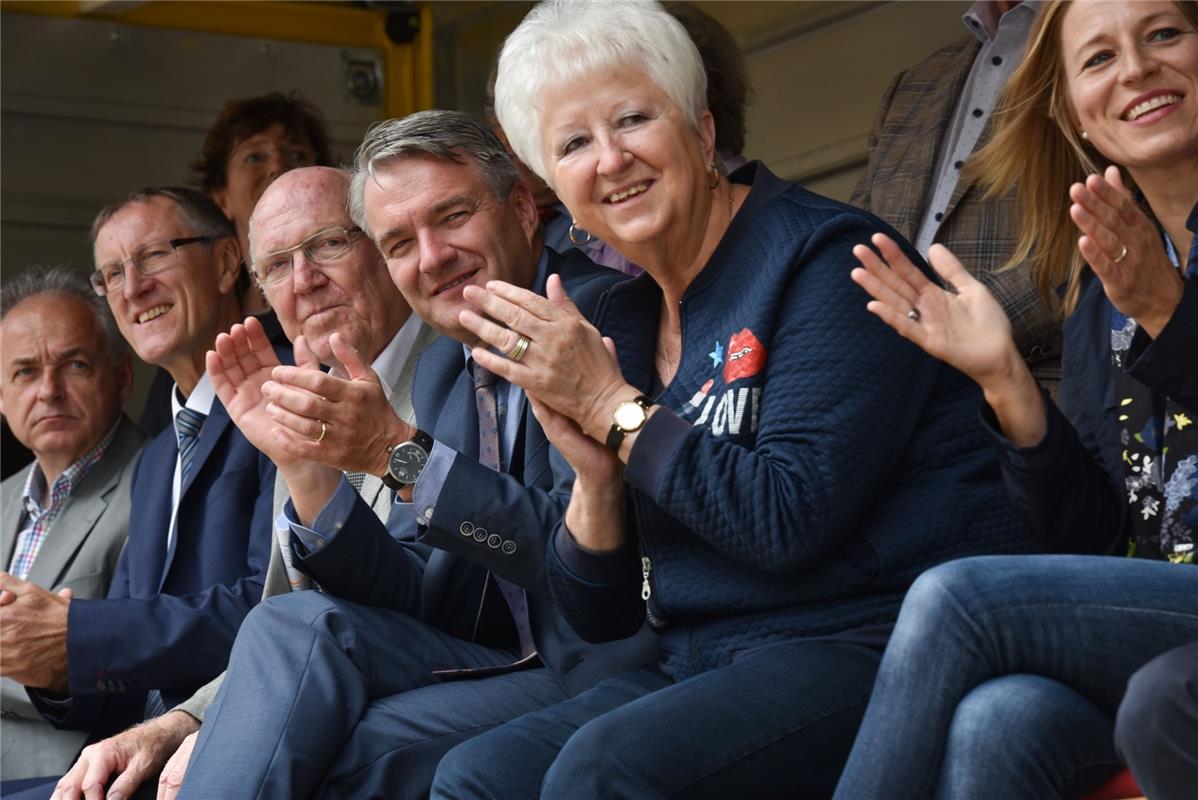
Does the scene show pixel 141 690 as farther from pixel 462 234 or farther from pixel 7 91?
pixel 7 91

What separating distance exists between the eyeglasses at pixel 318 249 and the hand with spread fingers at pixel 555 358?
108cm

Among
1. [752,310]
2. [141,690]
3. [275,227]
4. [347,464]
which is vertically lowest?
[141,690]

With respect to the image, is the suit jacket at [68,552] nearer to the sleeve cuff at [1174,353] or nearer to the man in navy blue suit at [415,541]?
the man in navy blue suit at [415,541]

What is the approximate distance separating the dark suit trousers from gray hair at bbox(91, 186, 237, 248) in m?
1.64

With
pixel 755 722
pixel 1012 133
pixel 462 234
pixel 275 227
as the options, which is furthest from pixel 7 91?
pixel 755 722

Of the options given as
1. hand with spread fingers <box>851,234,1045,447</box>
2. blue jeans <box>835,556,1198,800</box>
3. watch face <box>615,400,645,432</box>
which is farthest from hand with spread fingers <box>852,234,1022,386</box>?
watch face <box>615,400,645,432</box>

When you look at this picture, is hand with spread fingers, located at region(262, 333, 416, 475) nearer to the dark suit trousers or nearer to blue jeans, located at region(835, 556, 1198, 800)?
the dark suit trousers

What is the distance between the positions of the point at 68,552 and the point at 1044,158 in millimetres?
2445

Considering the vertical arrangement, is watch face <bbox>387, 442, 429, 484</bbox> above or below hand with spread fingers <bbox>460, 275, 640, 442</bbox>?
below

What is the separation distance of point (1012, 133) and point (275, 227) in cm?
147

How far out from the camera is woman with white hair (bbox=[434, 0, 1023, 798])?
6.94 feet

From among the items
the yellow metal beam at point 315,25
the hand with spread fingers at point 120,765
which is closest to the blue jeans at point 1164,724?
the hand with spread fingers at point 120,765

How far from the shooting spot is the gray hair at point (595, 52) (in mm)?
2465

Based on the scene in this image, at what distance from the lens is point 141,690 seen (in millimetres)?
3359
